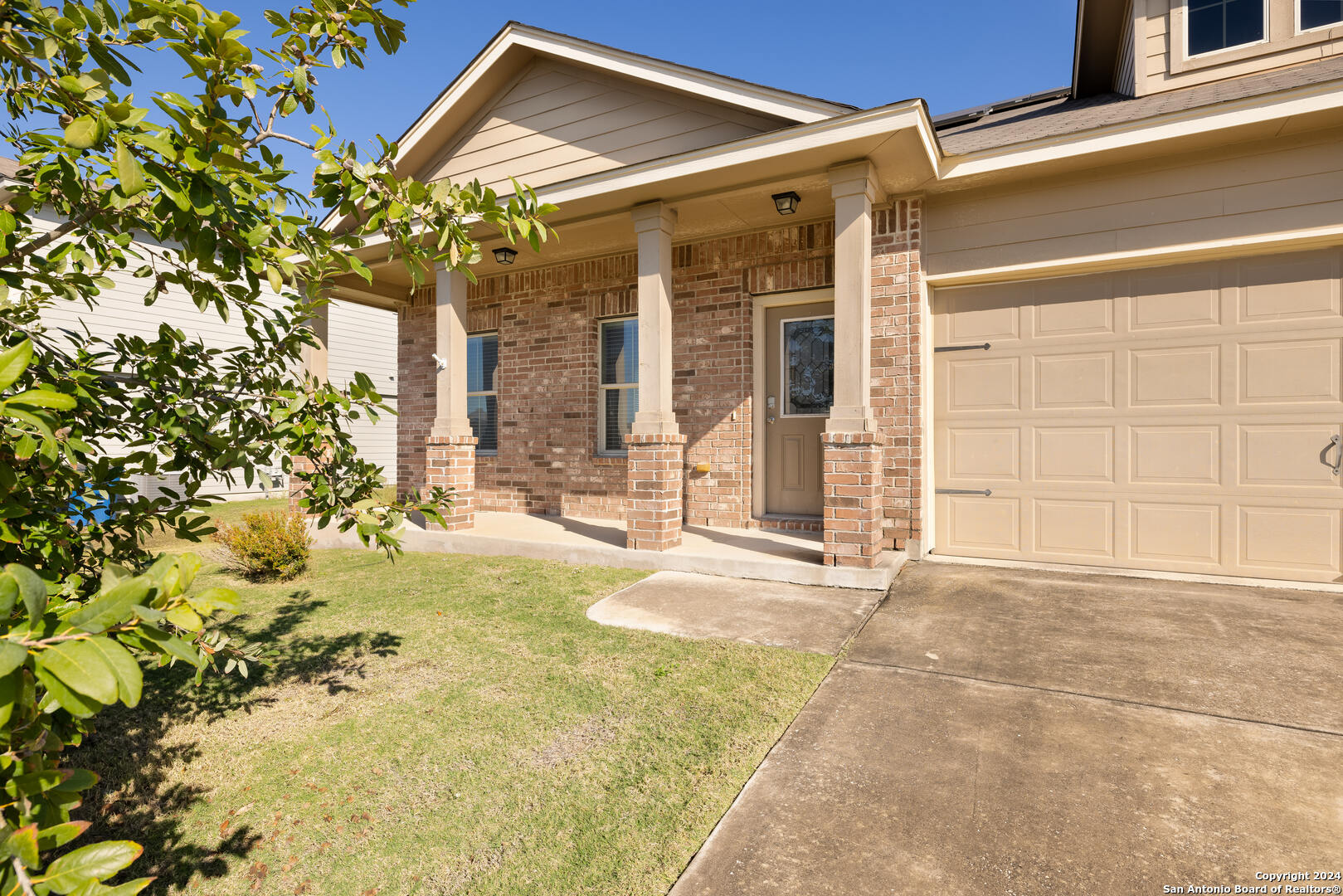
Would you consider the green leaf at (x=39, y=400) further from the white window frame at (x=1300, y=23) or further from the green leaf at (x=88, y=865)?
the white window frame at (x=1300, y=23)

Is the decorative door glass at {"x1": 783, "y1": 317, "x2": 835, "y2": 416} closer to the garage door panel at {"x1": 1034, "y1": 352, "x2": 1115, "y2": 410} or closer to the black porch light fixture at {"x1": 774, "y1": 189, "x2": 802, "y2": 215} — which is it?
the black porch light fixture at {"x1": 774, "y1": 189, "x2": 802, "y2": 215}

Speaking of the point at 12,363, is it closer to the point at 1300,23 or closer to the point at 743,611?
the point at 743,611

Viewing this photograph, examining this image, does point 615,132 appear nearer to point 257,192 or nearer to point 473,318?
point 473,318

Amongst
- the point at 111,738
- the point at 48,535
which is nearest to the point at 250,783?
the point at 111,738

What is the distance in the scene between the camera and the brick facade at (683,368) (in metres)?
5.54

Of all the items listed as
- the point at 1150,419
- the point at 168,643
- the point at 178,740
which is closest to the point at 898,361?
the point at 1150,419

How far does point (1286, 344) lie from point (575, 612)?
210 inches

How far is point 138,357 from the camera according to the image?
82.4 inches

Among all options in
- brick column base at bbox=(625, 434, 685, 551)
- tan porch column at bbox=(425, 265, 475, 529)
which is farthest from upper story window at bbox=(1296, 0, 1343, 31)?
tan porch column at bbox=(425, 265, 475, 529)

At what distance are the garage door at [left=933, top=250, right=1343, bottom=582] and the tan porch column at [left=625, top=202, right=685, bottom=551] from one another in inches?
94.1

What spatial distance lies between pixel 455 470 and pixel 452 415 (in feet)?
1.89

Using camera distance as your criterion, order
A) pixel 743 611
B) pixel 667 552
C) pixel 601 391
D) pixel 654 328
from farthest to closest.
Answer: pixel 601 391 < pixel 654 328 < pixel 667 552 < pixel 743 611

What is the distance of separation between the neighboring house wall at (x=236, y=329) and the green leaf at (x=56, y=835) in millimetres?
11130

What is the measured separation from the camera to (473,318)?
28.5ft
